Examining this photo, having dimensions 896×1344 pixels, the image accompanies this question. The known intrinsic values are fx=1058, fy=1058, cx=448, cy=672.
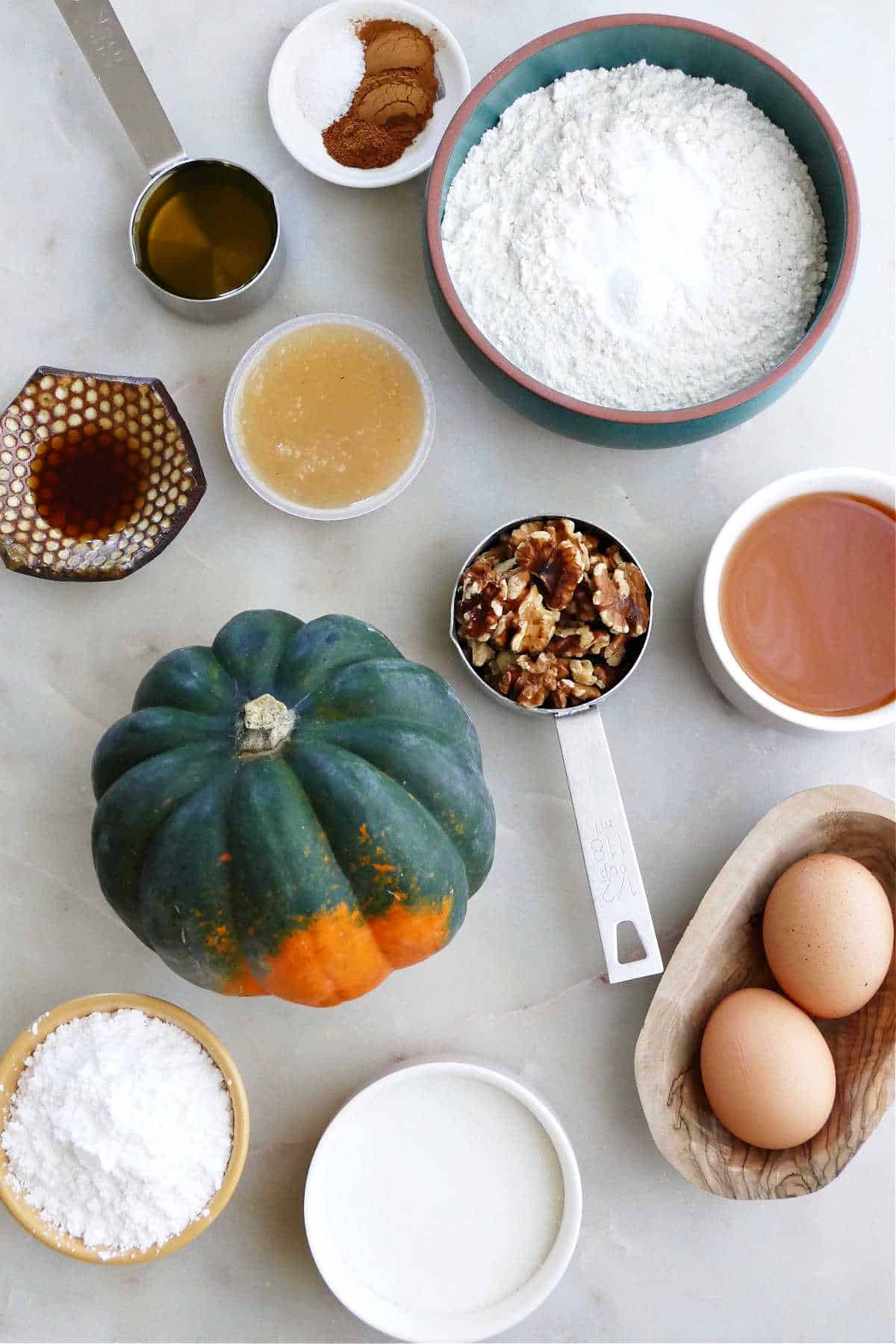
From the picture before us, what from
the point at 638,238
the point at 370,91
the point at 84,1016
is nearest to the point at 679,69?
the point at 638,238

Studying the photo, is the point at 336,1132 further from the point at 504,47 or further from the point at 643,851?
the point at 504,47

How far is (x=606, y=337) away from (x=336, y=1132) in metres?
0.84

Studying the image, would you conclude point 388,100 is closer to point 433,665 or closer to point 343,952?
point 433,665

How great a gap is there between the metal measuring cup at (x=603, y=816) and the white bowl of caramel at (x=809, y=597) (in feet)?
0.32

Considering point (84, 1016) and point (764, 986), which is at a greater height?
point (84, 1016)

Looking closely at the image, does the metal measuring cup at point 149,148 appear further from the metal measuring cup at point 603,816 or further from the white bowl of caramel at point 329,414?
the metal measuring cup at point 603,816

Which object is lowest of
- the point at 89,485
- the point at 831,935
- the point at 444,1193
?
the point at 444,1193

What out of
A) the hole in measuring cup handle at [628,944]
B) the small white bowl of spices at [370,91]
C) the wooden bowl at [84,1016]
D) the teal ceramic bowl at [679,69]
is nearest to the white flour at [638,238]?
the teal ceramic bowl at [679,69]

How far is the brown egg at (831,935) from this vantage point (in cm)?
101

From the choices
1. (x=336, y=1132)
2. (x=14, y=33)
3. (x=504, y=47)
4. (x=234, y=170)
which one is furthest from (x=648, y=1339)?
(x=14, y=33)

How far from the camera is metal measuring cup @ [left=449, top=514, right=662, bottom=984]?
1.09 m

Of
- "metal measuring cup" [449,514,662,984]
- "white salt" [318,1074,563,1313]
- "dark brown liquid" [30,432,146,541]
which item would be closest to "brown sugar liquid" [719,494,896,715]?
"metal measuring cup" [449,514,662,984]

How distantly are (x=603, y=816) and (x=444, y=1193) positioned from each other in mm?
424

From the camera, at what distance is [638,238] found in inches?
41.2
